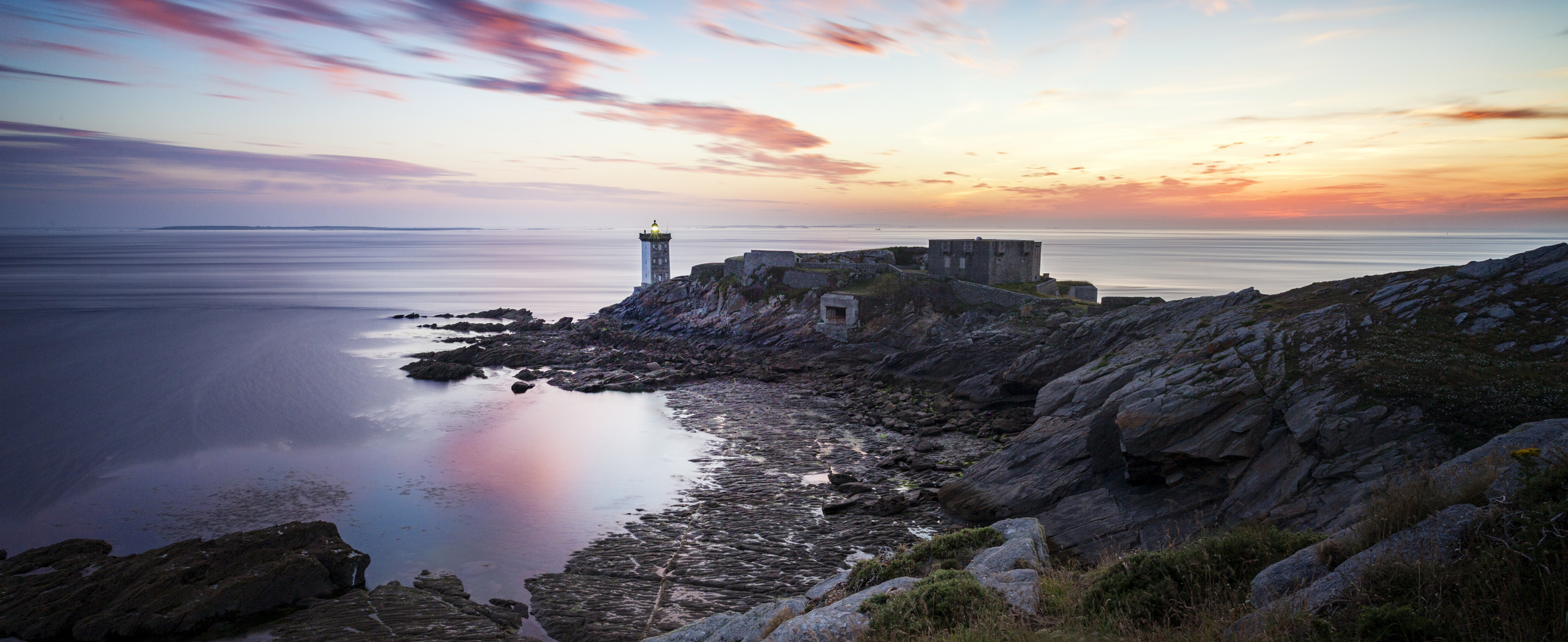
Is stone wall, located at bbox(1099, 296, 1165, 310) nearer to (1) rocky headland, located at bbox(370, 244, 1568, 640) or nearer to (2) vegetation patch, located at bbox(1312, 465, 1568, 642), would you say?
(1) rocky headland, located at bbox(370, 244, 1568, 640)

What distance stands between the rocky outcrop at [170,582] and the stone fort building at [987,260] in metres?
34.9

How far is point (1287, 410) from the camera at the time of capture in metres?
14.6

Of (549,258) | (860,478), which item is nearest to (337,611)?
(860,478)

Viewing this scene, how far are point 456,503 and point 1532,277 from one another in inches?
1062

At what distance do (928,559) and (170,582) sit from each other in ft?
49.1

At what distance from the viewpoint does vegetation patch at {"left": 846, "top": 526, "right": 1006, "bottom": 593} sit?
1055 cm

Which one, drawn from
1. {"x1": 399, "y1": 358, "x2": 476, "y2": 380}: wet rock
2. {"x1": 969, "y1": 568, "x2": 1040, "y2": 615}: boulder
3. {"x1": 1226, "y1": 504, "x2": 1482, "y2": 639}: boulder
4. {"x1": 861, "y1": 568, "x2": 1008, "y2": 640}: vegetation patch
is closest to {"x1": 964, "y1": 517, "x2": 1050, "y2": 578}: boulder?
{"x1": 969, "y1": 568, "x2": 1040, "y2": 615}: boulder

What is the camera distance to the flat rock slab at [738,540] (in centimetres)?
1427

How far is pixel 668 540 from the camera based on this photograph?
57.7 feet

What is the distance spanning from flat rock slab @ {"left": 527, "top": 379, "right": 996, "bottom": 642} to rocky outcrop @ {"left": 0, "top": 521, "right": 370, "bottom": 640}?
4.59 m

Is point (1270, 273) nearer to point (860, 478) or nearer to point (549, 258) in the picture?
point (860, 478)

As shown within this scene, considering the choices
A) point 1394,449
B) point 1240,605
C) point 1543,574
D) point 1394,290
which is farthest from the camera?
→ point 1394,290

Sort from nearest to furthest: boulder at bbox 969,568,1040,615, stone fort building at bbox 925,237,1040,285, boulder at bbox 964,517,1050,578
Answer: boulder at bbox 969,568,1040,615
boulder at bbox 964,517,1050,578
stone fort building at bbox 925,237,1040,285

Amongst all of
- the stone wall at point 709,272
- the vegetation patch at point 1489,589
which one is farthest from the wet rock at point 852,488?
the stone wall at point 709,272
